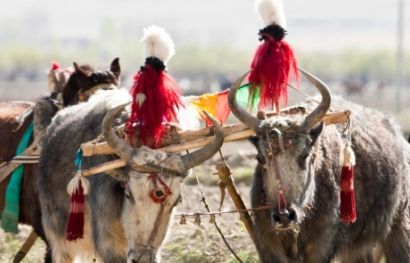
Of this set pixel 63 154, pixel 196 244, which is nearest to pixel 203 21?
pixel 196 244

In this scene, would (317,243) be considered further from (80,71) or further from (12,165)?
(12,165)

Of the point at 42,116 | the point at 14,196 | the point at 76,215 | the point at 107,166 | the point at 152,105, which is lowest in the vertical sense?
the point at 14,196

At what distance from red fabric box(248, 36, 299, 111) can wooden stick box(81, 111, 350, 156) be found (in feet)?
0.48

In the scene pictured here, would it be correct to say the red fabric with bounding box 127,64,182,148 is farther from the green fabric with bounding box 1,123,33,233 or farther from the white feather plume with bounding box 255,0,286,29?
the green fabric with bounding box 1,123,33,233

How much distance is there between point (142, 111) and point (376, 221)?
2044mm

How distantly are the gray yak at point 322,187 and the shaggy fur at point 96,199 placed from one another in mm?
646

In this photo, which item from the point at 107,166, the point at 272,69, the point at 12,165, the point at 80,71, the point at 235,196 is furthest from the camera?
the point at 12,165

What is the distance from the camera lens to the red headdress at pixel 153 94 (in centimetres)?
783

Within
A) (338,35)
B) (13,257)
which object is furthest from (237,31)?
(13,257)

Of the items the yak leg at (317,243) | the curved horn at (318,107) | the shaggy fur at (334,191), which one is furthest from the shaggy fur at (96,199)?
the yak leg at (317,243)

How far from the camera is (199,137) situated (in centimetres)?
805

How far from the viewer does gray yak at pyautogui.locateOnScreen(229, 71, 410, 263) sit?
314 inches

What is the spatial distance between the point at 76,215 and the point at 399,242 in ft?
8.61

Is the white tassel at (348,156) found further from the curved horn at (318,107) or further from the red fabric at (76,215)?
the red fabric at (76,215)
